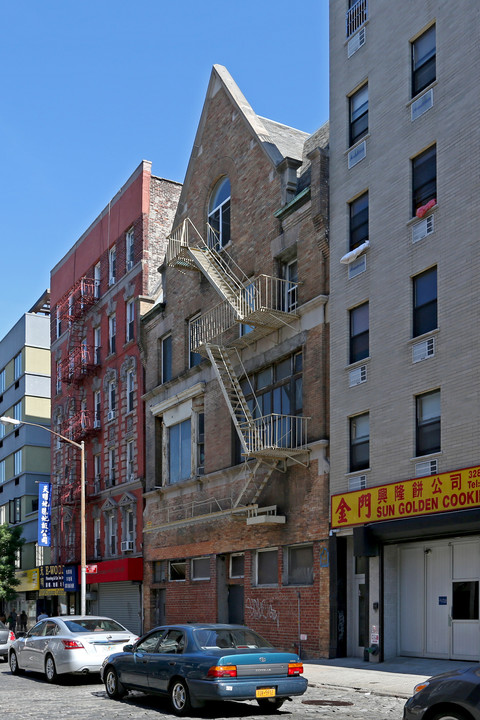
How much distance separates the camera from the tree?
51.0m

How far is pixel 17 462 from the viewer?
59094 mm

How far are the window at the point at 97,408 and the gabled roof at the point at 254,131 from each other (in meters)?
11.9

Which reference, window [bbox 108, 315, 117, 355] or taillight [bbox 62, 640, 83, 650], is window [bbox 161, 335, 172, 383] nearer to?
window [bbox 108, 315, 117, 355]

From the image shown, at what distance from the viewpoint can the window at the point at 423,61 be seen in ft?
75.8

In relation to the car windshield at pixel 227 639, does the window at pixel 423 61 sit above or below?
above

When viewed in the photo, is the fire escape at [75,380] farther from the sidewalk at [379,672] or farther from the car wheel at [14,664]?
the sidewalk at [379,672]

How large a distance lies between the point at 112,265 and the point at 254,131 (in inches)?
606

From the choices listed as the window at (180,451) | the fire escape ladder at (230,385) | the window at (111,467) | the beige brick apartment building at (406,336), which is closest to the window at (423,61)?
the beige brick apartment building at (406,336)

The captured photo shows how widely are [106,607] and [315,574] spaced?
19009mm

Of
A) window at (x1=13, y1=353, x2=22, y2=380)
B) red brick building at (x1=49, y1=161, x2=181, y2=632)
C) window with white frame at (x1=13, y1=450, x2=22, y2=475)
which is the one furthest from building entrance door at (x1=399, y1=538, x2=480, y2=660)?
window at (x1=13, y1=353, x2=22, y2=380)

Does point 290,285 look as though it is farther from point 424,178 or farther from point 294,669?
point 294,669

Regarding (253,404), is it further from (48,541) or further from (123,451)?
(48,541)

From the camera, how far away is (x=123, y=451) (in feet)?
133

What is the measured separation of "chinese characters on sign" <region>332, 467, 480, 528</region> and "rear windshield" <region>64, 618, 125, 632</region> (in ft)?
21.9
